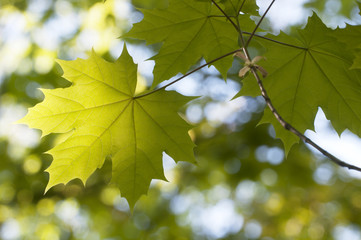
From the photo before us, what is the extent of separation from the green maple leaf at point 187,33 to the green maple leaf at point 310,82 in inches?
11.1

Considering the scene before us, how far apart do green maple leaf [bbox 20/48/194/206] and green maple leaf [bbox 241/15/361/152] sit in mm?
595

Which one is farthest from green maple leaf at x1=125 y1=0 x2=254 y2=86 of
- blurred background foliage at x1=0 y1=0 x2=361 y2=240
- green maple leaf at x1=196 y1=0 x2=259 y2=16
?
blurred background foliage at x1=0 y1=0 x2=361 y2=240

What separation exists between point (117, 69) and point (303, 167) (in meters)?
6.46

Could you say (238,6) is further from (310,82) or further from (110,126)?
(110,126)

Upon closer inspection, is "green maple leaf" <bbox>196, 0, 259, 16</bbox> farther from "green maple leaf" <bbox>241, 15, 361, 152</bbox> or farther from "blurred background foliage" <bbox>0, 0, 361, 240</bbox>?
"blurred background foliage" <bbox>0, 0, 361, 240</bbox>

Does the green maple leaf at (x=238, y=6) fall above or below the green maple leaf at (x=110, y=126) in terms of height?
above

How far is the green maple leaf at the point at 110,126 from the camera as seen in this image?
231cm

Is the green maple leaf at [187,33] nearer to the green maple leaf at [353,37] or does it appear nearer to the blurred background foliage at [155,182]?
the green maple leaf at [353,37]

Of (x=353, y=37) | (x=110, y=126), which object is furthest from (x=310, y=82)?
(x=110, y=126)

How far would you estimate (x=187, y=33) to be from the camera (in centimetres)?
233

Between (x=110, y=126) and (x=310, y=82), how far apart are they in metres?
1.46

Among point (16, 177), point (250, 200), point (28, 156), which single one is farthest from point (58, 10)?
point (250, 200)

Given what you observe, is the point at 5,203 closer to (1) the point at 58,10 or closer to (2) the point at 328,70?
(1) the point at 58,10

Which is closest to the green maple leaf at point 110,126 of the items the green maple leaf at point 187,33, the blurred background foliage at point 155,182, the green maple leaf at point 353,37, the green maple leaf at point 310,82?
the green maple leaf at point 187,33
